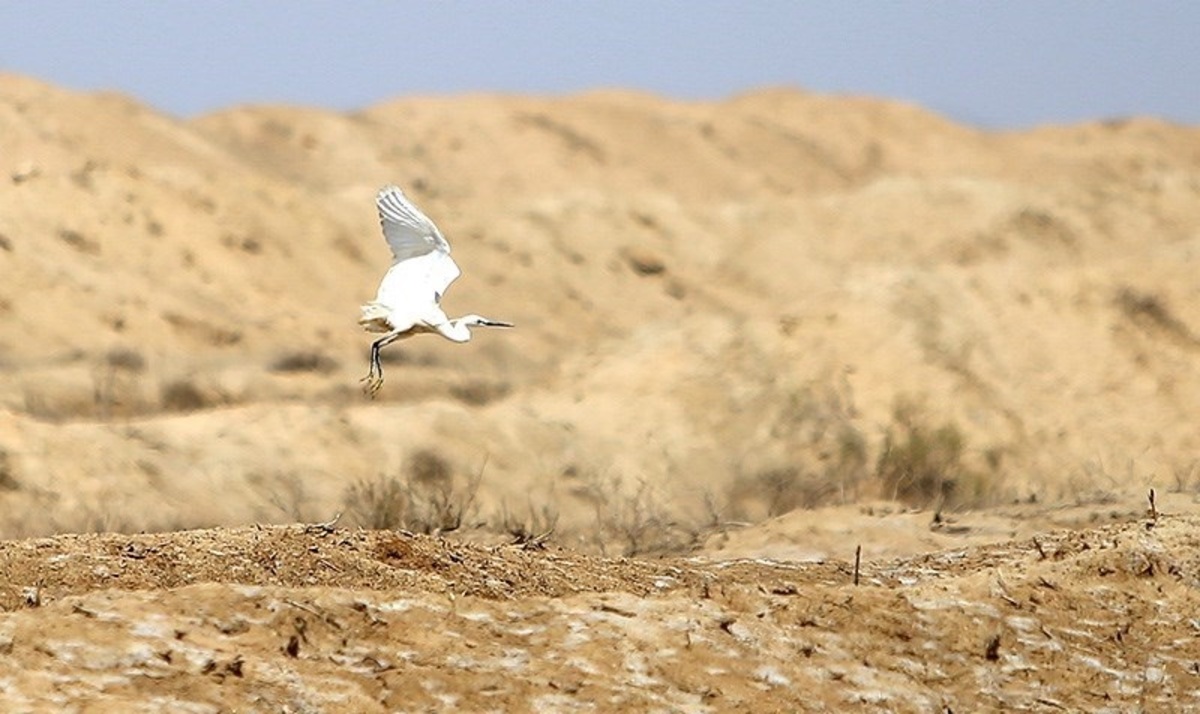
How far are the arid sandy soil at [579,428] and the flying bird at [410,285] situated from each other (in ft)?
3.67

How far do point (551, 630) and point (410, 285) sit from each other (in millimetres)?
3202

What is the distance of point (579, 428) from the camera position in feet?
68.4

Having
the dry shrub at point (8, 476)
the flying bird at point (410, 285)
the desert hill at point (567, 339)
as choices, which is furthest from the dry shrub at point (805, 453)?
the flying bird at point (410, 285)

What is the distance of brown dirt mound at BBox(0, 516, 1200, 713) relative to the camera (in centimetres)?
703

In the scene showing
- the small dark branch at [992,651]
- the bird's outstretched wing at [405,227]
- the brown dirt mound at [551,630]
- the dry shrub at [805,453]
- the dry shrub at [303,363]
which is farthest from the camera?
the dry shrub at [303,363]

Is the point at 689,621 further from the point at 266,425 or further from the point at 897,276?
the point at 897,276

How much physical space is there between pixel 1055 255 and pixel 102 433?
26.9 meters

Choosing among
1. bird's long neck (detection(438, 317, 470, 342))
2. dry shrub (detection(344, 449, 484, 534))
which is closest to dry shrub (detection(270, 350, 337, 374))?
dry shrub (detection(344, 449, 484, 534))

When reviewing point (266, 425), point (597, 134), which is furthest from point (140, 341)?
point (597, 134)

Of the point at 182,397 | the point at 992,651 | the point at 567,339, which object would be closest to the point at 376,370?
the point at 992,651

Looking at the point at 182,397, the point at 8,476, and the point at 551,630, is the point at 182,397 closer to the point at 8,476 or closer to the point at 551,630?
the point at 8,476

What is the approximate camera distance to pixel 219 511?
1642 cm

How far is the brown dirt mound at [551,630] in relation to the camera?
7.03 metres

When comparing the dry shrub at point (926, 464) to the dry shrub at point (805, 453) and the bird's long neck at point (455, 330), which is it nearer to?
the dry shrub at point (805, 453)
